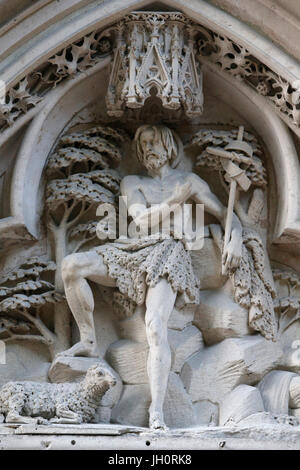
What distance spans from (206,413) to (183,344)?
437 millimetres

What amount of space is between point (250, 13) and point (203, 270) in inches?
62.7

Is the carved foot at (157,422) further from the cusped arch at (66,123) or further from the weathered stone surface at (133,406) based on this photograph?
the cusped arch at (66,123)

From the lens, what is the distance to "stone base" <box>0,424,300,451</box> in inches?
267

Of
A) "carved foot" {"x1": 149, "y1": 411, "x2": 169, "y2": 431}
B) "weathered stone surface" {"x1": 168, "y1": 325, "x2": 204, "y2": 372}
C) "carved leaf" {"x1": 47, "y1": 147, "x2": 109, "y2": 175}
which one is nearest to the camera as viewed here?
"carved foot" {"x1": 149, "y1": 411, "x2": 169, "y2": 431}

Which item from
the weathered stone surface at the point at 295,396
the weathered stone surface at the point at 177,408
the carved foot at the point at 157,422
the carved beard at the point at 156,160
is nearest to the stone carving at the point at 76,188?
the carved beard at the point at 156,160

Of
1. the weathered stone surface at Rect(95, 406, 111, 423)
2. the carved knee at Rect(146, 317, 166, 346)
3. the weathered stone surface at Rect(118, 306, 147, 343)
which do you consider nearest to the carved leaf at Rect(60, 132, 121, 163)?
the weathered stone surface at Rect(118, 306, 147, 343)

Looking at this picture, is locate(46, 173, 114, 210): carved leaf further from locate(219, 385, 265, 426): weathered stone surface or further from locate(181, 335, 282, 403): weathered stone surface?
locate(219, 385, 265, 426): weathered stone surface

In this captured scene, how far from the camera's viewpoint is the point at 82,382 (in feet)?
23.6

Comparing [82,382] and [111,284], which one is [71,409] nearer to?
[82,382]

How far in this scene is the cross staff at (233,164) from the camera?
7684 millimetres

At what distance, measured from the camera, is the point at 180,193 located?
774 cm

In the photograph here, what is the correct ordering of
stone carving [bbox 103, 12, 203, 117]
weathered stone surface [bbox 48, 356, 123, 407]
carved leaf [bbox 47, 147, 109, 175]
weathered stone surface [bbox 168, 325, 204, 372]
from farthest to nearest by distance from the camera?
carved leaf [bbox 47, 147, 109, 175], stone carving [bbox 103, 12, 203, 117], weathered stone surface [bbox 168, 325, 204, 372], weathered stone surface [bbox 48, 356, 123, 407]

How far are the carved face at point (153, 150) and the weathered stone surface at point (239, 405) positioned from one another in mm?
1491

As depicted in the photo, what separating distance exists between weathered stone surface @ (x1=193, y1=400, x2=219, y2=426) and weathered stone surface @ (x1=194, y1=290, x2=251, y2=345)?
16.4 inches
